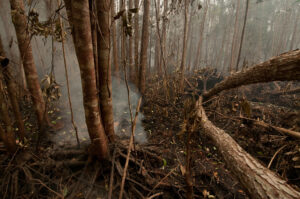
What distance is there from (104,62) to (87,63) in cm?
33

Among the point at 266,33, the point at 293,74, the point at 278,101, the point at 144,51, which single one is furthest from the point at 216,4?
the point at 293,74

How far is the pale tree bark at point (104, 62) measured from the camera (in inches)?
73.2

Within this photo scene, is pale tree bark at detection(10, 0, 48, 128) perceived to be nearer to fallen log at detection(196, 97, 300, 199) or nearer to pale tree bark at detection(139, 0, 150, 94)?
fallen log at detection(196, 97, 300, 199)

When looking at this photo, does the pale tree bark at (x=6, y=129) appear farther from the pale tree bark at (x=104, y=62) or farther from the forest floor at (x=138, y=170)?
the pale tree bark at (x=104, y=62)

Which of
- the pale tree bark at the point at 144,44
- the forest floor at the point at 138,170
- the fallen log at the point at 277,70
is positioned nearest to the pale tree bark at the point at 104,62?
the forest floor at the point at 138,170

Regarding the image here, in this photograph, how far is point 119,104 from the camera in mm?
6098

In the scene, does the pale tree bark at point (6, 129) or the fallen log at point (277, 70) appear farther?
the pale tree bark at point (6, 129)

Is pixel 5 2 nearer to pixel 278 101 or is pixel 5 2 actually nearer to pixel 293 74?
pixel 293 74

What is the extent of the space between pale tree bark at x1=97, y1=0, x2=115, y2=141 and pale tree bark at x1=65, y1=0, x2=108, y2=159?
0.62 ft

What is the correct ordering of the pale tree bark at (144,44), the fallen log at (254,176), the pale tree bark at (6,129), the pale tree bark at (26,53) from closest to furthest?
the fallen log at (254,176), the pale tree bark at (6,129), the pale tree bark at (26,53), the pale tree bark at (144,44)

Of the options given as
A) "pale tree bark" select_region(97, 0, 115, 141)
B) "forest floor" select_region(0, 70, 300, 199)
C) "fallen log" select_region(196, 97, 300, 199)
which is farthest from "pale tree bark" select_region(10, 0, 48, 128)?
"fallen log" select_region(196, 97, 300, 199)

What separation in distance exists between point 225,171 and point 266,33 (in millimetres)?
32800

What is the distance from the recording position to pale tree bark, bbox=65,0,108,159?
5.09 feet

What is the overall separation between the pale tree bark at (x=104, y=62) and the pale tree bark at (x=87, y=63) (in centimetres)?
19
